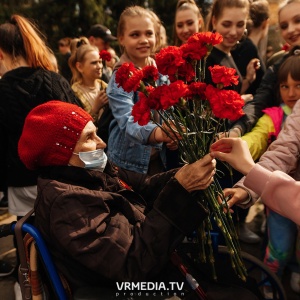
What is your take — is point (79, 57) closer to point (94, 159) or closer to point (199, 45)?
point (94, 159)

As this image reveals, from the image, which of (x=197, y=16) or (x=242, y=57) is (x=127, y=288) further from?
(x=197, y=16)

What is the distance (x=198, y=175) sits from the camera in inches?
60.8

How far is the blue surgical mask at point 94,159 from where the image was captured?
1.75 meters

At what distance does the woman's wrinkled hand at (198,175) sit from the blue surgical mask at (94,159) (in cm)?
39

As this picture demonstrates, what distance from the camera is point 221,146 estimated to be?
1.60 m

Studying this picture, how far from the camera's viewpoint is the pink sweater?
5.12ft

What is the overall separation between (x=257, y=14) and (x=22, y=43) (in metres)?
2.29

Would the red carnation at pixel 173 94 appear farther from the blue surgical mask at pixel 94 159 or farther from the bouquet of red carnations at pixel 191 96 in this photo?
the blue surgical mask at pixel 94 159

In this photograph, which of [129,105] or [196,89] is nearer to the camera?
[196,89]

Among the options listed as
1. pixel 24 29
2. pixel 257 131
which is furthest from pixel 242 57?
pixel 24 29

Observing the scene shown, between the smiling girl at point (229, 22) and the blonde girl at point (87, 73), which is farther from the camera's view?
the blonde girl at point (87, 73)

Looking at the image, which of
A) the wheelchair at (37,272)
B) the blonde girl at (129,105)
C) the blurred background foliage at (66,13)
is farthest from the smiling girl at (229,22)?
the blurred background foliage at (66,13)

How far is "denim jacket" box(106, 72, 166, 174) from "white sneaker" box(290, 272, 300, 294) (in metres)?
1.26

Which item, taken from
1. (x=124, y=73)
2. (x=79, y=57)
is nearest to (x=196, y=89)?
(x=124, y=73)
